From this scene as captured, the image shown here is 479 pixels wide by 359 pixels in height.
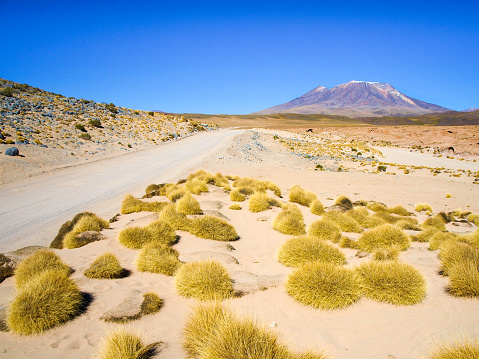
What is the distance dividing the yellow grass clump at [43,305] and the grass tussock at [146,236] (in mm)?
2680

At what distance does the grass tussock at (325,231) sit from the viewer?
26.0 feet

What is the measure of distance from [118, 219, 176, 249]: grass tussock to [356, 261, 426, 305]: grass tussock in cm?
468

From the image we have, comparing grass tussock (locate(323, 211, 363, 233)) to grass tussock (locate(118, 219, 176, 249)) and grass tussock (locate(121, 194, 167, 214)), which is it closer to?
grass tussock (locate(118, 219, 176, 249))

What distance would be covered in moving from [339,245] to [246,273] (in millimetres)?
3268

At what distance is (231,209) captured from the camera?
11477 millimetres

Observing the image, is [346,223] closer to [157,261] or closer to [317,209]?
[317,209]

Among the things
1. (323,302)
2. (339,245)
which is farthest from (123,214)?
(323,302)

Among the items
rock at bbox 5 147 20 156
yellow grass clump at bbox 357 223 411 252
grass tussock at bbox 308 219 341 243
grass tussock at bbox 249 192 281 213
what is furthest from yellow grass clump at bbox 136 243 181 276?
rock at bbox 5 147 20 156

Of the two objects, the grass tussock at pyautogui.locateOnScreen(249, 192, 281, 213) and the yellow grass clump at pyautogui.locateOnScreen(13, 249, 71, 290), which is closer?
the yellow grass clump at pyautogui.locateOnScreen(13, 249, 71, 290)

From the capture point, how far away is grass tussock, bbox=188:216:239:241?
800 cm

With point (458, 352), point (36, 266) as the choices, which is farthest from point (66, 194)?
point (458, 352)

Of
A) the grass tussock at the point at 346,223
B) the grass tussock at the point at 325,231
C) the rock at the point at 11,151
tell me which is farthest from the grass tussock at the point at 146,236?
the rock at the point at 11,151

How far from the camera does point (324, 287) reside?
4375 millimetres

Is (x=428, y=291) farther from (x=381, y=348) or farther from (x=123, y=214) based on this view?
(x=123, y=214)
